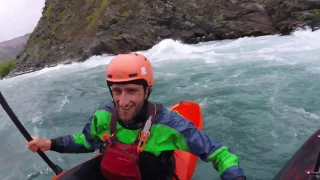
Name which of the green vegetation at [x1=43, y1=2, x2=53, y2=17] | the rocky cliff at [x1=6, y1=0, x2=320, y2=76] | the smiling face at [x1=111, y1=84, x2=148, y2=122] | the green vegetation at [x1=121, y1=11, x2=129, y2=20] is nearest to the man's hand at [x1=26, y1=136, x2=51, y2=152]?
the smiling face at [x1=111, y1=84, x2=148, y2=122]

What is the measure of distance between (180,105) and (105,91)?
18.1 feet

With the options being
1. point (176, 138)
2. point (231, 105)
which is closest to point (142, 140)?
point (176, 138)

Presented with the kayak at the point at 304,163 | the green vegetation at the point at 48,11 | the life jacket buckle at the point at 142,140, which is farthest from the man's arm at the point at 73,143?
the green vegetation at the point at 48,11

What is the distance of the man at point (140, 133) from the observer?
1.97 meters

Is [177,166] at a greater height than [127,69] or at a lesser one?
lesser

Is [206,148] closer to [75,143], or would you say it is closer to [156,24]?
[75,143]

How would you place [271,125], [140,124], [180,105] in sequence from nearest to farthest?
[140,124]
[180,105]
[271,125]

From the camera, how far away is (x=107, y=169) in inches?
89.4

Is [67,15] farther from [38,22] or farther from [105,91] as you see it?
[105,91]

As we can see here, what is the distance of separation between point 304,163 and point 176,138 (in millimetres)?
934

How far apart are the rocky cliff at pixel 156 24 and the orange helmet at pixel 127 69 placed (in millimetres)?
15523

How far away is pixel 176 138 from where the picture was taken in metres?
2.07

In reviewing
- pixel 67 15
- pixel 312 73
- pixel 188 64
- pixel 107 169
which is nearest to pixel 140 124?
pixel 107 169

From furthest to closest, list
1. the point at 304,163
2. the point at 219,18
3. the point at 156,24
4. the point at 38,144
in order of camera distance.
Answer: the point at 219,18
the point at 156,24
the point at 38,144
the point at 304,163
